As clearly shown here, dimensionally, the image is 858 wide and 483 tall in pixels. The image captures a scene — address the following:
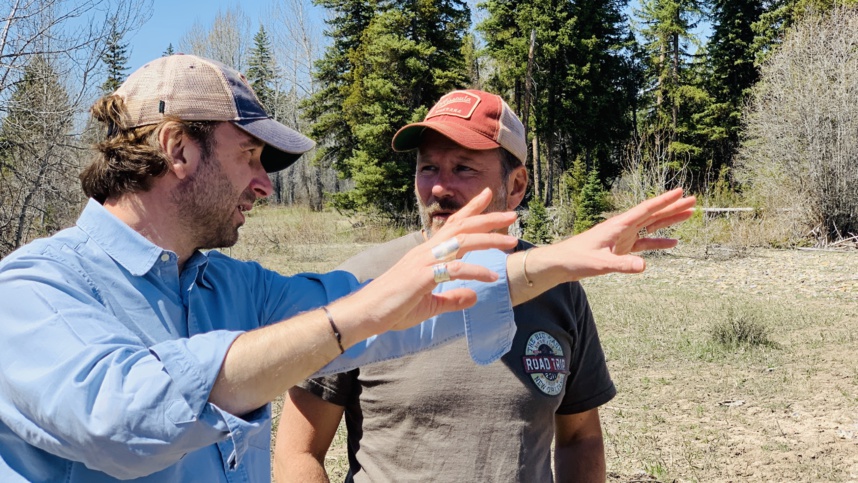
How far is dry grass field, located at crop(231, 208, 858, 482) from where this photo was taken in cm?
565

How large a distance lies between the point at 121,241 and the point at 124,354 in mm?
408

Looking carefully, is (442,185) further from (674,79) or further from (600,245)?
(674,79)

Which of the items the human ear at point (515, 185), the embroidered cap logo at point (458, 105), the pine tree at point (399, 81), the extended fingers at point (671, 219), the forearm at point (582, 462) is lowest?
the forearm at point (582, 462)

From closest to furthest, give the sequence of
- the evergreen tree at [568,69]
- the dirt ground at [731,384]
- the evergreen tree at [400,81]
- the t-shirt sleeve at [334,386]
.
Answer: the t-shirt sleeve at [334,386] → the dirt ground at [731,384] → the evergreen tree at [400,81] → the evergreen tree at [568,69]

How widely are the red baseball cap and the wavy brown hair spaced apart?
0.87 m

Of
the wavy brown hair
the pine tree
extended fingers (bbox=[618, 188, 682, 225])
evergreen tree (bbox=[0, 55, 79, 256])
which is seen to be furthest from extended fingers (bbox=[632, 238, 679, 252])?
the pine tree

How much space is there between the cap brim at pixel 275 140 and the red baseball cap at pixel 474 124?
49 cm

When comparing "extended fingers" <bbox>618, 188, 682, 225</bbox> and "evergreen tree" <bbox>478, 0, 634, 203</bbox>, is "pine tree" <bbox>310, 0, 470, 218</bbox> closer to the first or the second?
"evergreen tree" <bbox>478, 0, 634, 203</bbox>

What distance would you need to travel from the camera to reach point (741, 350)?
872 cm

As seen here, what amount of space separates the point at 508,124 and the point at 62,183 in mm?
12028

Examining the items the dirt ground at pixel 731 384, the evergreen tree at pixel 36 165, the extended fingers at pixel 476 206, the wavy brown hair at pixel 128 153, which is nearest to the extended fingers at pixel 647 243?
the extended fingers at pixel 476 206

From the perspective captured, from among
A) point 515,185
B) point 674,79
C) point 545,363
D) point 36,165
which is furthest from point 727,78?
point 545,363

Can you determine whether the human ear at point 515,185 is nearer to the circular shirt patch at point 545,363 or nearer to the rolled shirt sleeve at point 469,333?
the circular shirt patch at point 545,363

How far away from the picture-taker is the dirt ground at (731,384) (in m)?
5.63
